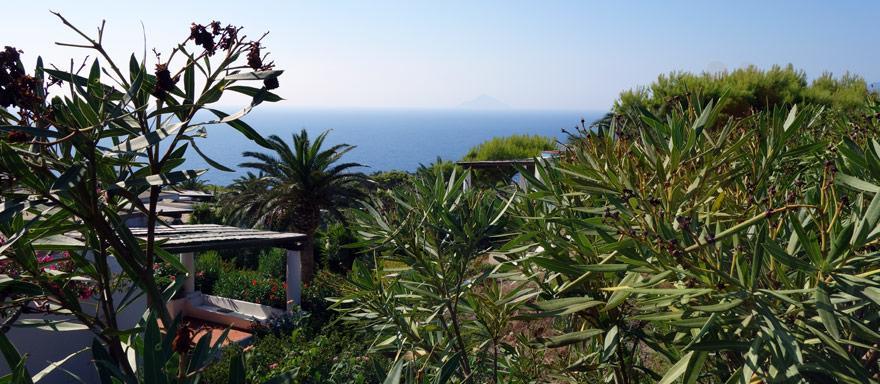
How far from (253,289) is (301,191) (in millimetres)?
2884

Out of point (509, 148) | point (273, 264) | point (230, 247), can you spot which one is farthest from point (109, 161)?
point (509, 148)

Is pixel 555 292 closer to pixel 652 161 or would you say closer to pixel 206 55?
pixel 652 161

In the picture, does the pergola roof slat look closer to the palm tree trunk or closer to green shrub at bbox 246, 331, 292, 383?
green shrub at bbox 246, 331, 292, 383

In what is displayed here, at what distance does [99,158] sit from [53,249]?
0.90 feet

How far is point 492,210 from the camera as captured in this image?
2018mm

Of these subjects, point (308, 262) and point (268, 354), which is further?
point (308, 262)

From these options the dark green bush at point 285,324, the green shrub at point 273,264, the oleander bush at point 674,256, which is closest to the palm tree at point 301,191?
the green shrub at point 273,264

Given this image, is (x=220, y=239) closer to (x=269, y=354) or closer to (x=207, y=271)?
(x=269, y=354)

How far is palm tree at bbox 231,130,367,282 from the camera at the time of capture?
17.4 m

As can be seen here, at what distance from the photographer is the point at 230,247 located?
42.0ft

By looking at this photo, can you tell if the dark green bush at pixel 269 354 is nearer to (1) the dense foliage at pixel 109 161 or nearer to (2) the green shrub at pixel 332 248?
(1) the dense foliage at pixel 109 161

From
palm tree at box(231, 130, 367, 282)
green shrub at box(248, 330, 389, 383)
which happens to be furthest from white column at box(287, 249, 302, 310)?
green shrub at box(248, 330, 389, 383)

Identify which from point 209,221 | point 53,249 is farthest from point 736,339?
point 209,221

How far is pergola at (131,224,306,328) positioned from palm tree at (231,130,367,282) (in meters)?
2.58
